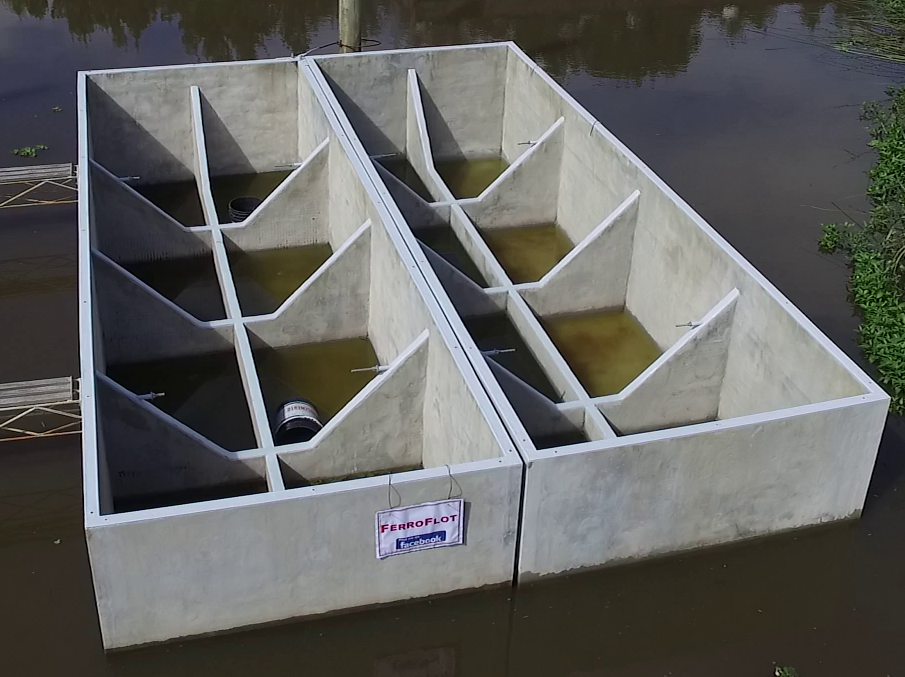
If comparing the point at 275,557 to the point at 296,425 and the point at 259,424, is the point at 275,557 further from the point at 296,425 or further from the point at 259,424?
the point at 296,425

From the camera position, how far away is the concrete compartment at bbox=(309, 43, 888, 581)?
22.5 ft

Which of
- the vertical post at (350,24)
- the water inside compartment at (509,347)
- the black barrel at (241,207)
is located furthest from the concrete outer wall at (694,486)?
the vertical post at (350,24)

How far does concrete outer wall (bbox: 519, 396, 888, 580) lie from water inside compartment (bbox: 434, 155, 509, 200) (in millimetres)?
6930

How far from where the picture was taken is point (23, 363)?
9.23m

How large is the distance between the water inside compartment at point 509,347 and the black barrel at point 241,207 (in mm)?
3615

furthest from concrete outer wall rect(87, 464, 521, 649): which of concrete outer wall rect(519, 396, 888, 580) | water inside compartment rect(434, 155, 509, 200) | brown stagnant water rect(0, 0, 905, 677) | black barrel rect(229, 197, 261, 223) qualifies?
water inside compartment rect(434, 155, 509, 200)

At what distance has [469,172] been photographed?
13914mm

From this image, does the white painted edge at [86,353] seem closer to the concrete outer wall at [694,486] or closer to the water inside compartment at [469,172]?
the concrete outer wall at [694,486]

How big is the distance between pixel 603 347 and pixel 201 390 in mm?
3910

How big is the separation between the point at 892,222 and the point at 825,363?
487 centimetres

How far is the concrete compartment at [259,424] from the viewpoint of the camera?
6184mm

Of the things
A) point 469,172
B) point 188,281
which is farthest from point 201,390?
point 469,172

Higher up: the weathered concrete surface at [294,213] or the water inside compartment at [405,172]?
the weathered concrete surface at [294,213]

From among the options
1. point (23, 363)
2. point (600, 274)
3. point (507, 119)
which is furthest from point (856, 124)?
point (23, 363)
